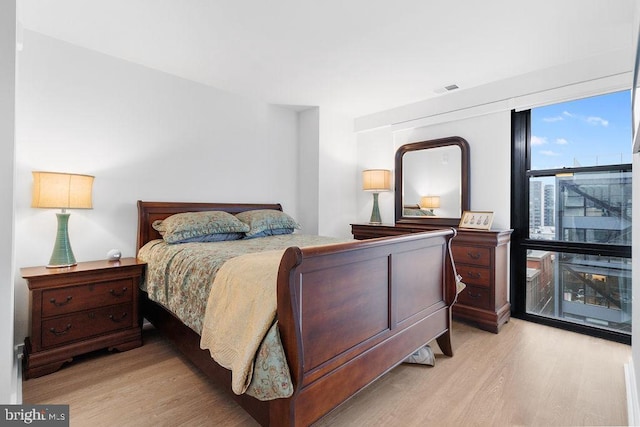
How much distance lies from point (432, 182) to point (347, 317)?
2.63 metres

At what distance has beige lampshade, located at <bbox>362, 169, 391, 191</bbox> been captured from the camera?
3.98 metres

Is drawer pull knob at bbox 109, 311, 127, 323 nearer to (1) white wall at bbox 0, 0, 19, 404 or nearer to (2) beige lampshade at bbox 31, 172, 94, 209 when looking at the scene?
(2) beige lampshade at bbox 31, 172, 94, 209

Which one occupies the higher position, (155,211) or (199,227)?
(155,211)

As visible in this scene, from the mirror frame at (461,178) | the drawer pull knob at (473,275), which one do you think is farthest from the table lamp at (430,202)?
the drawer pull knob at (473,275)

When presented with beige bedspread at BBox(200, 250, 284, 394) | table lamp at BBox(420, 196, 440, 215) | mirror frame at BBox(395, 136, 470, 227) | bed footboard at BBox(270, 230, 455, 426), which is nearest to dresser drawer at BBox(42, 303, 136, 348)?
beige bedspread at BBox(200, 250, 284, 394)

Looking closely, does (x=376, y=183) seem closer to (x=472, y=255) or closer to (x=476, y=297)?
(x=472, y=255)

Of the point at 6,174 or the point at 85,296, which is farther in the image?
the point at 85,296

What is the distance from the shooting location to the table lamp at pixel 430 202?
3.61 m

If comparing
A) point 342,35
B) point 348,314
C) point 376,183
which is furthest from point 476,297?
point 342,35

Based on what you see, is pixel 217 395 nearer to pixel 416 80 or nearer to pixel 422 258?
pixel 422 258

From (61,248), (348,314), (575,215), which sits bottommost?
(348,314)

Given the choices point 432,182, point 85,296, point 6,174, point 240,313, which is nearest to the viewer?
point 6,174

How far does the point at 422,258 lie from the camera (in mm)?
2033

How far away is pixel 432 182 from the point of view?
3.65 metres
